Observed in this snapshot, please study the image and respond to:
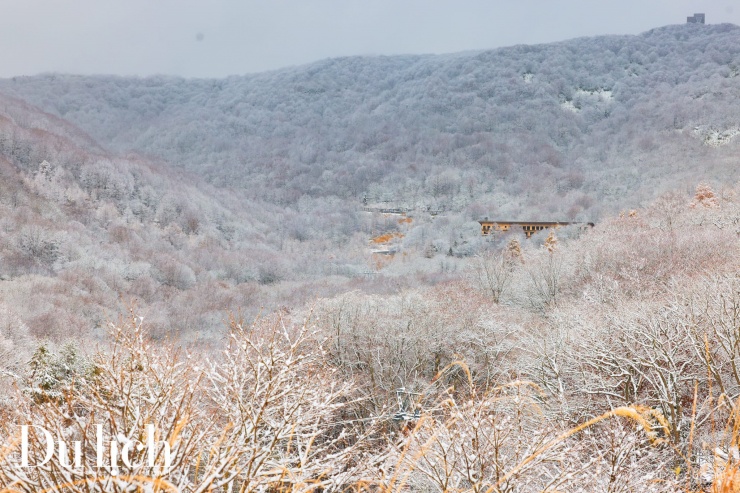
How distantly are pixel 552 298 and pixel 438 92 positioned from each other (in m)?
162

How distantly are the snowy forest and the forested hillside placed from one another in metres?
0.98

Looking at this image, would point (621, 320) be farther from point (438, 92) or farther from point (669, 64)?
point (669, 64)

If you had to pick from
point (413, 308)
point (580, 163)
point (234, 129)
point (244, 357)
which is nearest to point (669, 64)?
point (580, 163)

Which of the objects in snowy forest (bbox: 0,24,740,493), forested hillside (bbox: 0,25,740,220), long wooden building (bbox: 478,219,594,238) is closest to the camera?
snowy forest (bbox: 0,24,740,493)

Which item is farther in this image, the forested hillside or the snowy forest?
the forested hillside

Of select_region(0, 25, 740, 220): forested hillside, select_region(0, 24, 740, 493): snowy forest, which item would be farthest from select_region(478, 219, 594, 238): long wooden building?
select_region(0, 25, 740, 220): forested hillside

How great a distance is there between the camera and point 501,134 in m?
158

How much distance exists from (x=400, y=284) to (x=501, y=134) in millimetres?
114878

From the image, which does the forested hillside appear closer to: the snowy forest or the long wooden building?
the snowy forest

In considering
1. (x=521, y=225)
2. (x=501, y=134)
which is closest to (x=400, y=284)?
(x=521, y=225)

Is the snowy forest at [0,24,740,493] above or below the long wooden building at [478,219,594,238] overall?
above

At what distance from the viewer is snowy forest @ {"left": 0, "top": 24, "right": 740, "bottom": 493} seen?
6902 mm

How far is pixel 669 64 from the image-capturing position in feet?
563

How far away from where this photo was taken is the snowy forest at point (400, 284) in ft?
22.6
